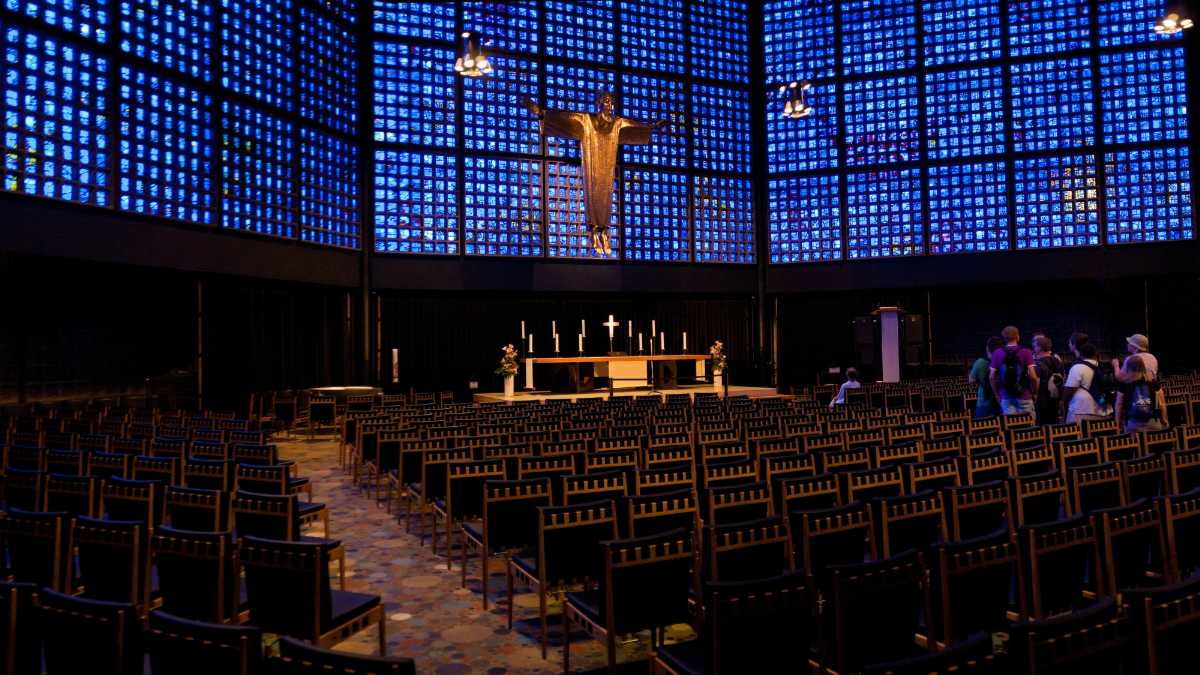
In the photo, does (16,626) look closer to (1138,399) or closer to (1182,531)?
(1182,531)

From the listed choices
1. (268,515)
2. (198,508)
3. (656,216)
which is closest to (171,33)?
(656,216)

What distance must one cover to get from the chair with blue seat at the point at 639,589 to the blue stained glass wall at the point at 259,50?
18056 millimetres

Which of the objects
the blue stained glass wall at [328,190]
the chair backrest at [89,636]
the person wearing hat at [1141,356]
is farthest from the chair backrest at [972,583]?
the blue stained glass wall at [328,190]

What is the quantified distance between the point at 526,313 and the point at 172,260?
11.2 metres

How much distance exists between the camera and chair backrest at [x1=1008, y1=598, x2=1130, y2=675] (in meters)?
2.36

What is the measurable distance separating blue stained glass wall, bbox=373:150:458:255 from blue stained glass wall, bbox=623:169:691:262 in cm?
576

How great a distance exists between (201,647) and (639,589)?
204cm

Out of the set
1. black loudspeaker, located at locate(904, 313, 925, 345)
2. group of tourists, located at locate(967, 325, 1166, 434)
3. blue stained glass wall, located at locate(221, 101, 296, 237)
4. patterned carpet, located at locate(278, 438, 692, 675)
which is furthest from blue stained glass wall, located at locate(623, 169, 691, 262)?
patterned carpet, located at locate(278, 438, 692, 675)

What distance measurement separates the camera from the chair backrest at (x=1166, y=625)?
257cm

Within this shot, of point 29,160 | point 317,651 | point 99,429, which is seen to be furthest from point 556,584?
point 29,160

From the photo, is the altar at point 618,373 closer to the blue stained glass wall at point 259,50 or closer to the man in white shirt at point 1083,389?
the blue stained glass wall at point 259,50

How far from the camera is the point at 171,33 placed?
54.6ft

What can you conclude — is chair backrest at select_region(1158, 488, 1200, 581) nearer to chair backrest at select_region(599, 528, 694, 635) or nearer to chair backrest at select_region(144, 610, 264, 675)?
chair backrest at select_region(599, 528, 694, 635)

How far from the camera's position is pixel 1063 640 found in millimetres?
2438
